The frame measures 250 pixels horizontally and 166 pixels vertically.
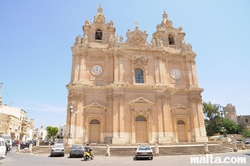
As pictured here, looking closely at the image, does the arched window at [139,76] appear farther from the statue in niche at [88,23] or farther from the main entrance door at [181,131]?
the statue in niche at [88,23]

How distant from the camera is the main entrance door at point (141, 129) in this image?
23.2 m

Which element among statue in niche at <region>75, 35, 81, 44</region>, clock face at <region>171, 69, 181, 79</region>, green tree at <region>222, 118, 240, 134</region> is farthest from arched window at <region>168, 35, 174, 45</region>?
green tree at <region>222, 118, 240, 134</region>

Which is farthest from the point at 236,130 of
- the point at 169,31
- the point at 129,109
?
the point at 129,109

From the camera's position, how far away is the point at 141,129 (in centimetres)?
2358

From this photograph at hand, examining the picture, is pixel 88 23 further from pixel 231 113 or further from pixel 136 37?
pixel 231 113

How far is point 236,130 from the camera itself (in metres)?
47.3

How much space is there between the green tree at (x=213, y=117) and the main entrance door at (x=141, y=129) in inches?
951

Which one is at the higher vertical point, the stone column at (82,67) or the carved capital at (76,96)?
the stone column at (82,67)

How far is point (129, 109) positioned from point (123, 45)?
8907 millimetres

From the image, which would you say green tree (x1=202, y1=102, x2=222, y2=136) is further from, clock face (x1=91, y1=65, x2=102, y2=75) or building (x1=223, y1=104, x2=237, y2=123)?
clock face (x1=91, y1=65, x2=102, y2=75)

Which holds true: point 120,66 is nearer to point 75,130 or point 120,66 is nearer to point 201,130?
point 75,130

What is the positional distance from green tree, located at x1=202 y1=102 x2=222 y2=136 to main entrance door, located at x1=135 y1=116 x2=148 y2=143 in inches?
951

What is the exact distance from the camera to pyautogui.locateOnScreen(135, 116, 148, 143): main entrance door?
23156 millimetres

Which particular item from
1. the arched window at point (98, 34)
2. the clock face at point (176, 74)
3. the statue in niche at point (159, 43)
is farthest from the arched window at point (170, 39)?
the arched window at point (98, 34)
